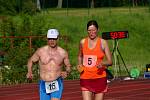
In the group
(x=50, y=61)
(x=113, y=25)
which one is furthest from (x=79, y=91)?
(x=113, y=25)

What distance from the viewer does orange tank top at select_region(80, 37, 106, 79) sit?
928cm

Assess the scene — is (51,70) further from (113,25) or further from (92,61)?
(113,25)

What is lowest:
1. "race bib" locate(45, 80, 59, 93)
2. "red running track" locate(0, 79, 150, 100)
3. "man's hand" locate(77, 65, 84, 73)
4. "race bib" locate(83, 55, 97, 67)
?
"red running track" locate(0, 79, 150, 100)

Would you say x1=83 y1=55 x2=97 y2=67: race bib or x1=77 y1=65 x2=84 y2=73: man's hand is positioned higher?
x1=83 y1=55 x2=97 y2=67: race bib

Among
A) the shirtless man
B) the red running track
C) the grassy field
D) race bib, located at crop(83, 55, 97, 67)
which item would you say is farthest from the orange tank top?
the grassy field

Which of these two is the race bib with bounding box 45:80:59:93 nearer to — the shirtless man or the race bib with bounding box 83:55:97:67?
the shirtless man

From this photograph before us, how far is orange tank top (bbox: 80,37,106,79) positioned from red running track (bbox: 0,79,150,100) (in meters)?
7.66

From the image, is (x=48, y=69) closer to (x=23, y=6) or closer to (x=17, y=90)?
(x=17, y=90)

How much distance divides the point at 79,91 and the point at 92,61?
10.8m

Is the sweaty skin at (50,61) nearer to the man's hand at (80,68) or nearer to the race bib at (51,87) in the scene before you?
the race bib at (51,87)

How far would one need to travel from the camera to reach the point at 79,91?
20000 millimetres

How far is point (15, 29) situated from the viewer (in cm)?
2925

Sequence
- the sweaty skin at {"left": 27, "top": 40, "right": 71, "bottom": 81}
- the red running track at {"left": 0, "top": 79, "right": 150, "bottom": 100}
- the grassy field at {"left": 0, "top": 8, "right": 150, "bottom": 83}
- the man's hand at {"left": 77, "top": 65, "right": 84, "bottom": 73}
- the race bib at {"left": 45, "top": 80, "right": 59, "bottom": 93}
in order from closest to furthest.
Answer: the man's hand at {"left": 77, "top": 65, "right": 84, "bottom": 73} < the race bib at {"left": 45, "top": 80, "right": 59, "bottom": 93} < the sweaty skin at {"left": 27, "top": 40, "right": 71, "bottom": 81} < the red running track at {"left": 0, "top": 79, "right": 150, "bottom": 100} < the grassy field at {"left": 0, "top": 8, "right": 150, "bottom": 83}

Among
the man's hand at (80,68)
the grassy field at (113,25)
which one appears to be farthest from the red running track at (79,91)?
the grassy field at (113,25)
